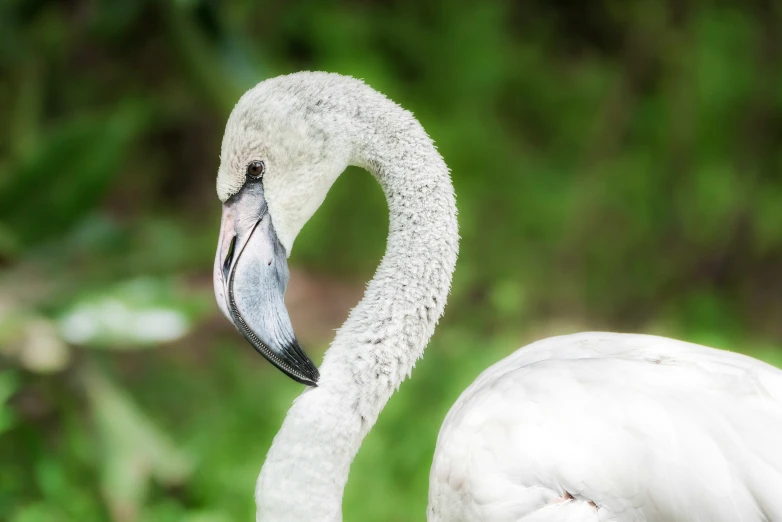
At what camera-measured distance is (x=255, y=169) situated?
1793mm

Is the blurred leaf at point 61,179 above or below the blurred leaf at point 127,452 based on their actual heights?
above

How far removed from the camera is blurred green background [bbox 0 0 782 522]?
10.3 ft

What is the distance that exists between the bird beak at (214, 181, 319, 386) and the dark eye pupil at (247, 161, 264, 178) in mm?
19

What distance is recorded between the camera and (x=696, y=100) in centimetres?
568

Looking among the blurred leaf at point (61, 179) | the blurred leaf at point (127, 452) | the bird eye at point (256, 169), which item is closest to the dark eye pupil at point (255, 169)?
the bird eye at point (256, 169)

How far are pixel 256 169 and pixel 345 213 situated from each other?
3.82 metres

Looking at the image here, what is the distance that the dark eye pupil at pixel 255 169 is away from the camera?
1.79 metres

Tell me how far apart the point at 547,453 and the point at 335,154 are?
726mm

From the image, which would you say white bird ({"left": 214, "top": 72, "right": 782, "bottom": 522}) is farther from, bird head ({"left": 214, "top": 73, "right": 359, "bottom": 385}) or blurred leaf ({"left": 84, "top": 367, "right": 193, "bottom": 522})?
blurred leaf ({"left": 84, "top": 367, "right": 193, "bottom": 522})

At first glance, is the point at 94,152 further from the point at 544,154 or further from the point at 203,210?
the point at 544,154

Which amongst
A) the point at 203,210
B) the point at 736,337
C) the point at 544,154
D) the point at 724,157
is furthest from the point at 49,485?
the point at 724,157

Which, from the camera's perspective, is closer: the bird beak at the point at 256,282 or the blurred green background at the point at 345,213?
the bird beak at the point at 256,282

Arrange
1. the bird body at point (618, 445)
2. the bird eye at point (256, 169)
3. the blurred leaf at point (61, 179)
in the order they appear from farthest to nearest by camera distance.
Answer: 1. the blurred leaf at point (61, 179)
2. the bird eye at point (256, 169)
3. the bird body at point (618, 445)

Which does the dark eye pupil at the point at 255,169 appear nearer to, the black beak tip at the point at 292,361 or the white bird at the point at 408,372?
the white bird at the point at 408,372
